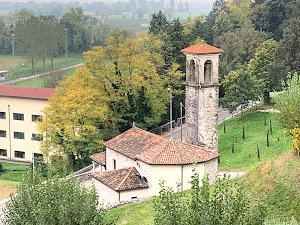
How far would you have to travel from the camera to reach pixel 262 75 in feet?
186

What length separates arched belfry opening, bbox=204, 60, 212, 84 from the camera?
126ft

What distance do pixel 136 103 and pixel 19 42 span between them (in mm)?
65233

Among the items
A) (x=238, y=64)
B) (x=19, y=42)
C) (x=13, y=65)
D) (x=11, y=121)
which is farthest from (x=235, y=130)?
(x=13, y=65)

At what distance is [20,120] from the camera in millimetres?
57562

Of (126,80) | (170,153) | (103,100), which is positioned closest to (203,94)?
(170,153)

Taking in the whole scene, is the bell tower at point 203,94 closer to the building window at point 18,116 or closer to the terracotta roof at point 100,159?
the terracotta roof at point 100,159

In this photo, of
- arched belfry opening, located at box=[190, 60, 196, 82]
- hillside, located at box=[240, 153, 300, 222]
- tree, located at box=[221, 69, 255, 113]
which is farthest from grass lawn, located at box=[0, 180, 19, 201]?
hillside, located at box=[240, 153, 300, 222]

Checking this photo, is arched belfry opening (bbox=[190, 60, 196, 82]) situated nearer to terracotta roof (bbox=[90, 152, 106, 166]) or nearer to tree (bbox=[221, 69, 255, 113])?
terracotta roof (bbox=[90, 152, 106, 166])

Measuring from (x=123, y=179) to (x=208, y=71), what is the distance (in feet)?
36.5

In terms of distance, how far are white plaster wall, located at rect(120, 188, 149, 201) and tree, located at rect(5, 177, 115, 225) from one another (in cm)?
1009

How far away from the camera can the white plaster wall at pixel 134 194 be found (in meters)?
30.6

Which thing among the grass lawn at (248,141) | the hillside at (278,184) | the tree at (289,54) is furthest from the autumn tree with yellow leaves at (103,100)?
the hillside at (278,184)

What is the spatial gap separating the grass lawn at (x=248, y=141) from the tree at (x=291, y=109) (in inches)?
443

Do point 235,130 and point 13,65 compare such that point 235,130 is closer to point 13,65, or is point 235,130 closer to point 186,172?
point 186,172
